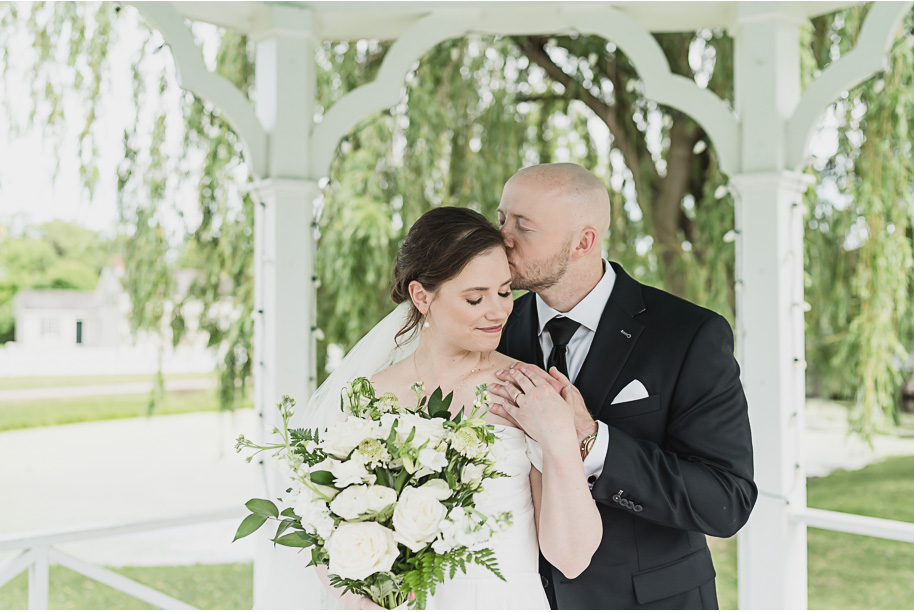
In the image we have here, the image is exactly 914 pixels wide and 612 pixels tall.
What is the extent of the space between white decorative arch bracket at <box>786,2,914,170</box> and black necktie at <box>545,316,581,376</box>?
1747mm

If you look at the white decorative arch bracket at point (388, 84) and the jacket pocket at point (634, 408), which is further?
the white decorative arch bracket at point (388, 84)

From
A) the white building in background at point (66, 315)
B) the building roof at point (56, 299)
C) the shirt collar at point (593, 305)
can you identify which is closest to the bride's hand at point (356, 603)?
the shirt collar at point (593, 305)

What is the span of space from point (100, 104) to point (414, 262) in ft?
13.4

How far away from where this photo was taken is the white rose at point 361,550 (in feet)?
5.47

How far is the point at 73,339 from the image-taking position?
57.3 feet

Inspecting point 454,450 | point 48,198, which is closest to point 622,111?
point 454,450

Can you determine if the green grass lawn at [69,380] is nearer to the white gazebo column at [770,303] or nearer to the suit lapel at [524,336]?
the white gazebo column at [770,303]

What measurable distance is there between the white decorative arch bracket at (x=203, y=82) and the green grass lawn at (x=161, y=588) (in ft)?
24.4

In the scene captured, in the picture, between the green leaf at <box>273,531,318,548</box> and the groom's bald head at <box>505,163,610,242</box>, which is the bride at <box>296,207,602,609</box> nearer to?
the groom's bald head at <box>505,163,610,242</box>

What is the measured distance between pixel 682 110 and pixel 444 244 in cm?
197

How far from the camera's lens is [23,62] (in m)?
5.44

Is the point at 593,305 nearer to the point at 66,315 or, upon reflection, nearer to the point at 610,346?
the point at 610,346

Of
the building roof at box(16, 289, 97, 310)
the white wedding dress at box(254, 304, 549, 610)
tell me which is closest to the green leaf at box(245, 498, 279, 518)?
the white wedding dress at box(254, 304, 549, 610)

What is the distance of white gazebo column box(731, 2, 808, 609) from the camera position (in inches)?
143
